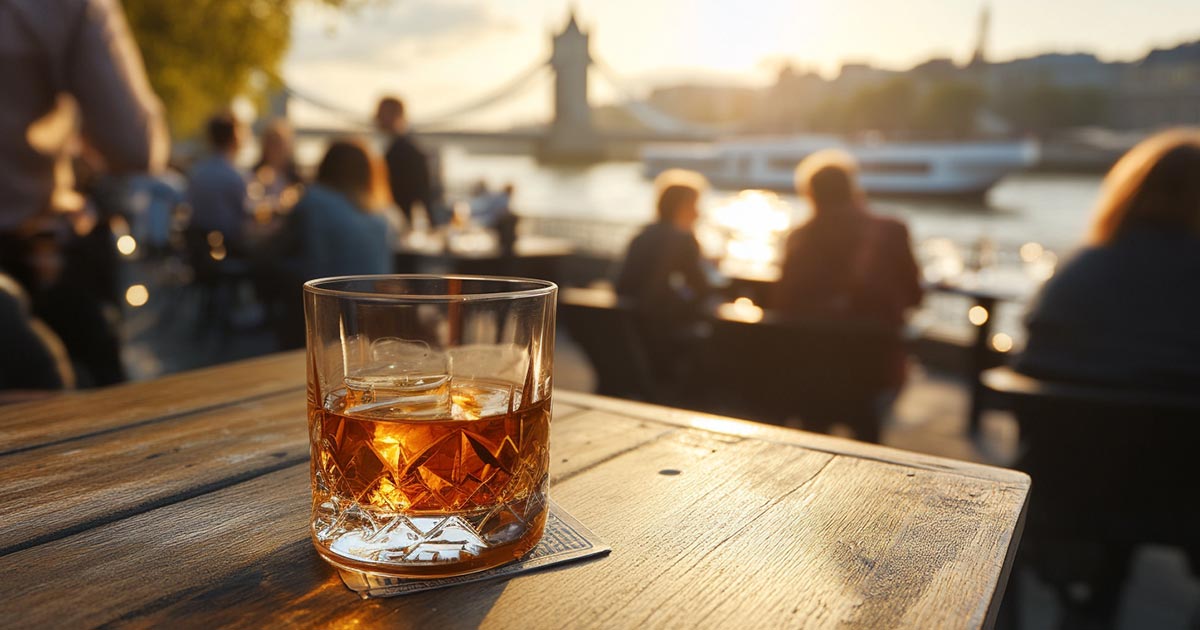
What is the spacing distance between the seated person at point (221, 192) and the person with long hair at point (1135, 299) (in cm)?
423

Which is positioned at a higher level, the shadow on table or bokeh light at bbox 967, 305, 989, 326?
the shadow on table

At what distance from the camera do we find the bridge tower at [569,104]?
33.1 meters

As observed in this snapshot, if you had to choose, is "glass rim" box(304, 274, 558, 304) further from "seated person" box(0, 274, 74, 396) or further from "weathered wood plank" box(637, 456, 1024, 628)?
"seated person" box(0, 274, 74, 396)

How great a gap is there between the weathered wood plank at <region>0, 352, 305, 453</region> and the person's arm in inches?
29.0

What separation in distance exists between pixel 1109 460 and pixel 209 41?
1104 centimetres

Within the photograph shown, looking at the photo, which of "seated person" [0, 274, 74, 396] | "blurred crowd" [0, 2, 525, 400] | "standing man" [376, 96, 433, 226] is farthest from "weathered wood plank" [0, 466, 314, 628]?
"standing man" [376, 96, 433, 226]

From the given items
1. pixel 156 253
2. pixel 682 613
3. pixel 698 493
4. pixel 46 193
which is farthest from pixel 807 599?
pixel 156 253

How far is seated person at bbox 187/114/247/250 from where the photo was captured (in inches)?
189

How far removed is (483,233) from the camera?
5.74 m

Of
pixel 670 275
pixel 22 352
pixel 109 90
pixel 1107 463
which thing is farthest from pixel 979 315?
Result: pixel 22 352

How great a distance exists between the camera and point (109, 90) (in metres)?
1.54

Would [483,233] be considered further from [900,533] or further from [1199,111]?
[1199,111]

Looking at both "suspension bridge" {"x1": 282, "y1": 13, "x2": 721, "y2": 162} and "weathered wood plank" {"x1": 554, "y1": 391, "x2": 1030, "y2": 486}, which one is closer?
"weathered wood plank" {"x1": 554, "y1": 391, "x2": 1030, "y2": 486}

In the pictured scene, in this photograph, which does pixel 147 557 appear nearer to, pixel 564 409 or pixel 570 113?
pixel 564 409
